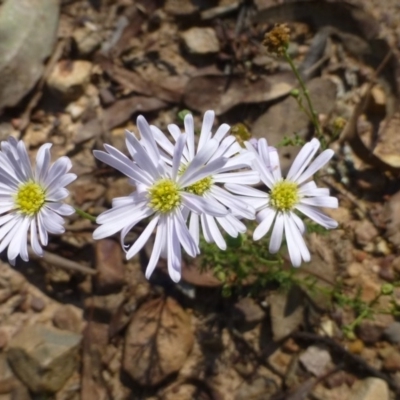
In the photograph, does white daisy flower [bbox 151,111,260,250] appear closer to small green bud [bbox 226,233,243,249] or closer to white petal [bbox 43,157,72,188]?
small green bud [bbox 226,233,243,249]

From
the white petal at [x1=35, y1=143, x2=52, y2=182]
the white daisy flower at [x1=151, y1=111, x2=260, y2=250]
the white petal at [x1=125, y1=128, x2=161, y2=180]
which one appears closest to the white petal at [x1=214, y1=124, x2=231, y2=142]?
the white daisy flower at [x1=151, y1=111, x2=260, y2=250]

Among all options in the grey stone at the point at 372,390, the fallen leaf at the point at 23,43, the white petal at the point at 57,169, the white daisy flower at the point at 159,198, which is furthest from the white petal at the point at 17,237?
the grey stone at the point at 372,390

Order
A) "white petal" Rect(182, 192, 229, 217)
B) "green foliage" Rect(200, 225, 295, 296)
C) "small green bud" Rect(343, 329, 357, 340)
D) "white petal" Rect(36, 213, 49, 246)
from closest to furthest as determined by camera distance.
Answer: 1. "white petal" Rect(182, 192, 229, 217)
2. "white petal" Rect(36, 213, 49, 246)
3. "green foliage" Rect(200, 225, 295, 296)
4. "small green bud" Rect(343, 329, 357, 340)

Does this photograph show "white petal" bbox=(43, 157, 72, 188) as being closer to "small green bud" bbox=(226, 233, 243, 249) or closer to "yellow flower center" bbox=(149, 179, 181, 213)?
"yellow flower center" bbox=(149, 179, 181, 213)

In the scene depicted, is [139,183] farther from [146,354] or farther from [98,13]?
[98,13]

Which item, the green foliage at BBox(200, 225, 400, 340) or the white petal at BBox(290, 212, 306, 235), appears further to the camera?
the green foliage at BBox(200, 225, 400, 340)

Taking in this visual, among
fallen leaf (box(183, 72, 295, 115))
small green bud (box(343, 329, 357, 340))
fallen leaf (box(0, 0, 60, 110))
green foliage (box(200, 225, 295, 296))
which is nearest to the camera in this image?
green foliage (box(200, 225, 295, 296))

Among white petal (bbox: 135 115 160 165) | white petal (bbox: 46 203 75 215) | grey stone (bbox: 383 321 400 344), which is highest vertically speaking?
white petal (bbox: 135 115 160 165)

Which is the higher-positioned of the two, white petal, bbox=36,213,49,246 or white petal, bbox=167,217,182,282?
white petal, bbox=167,217,182,282
